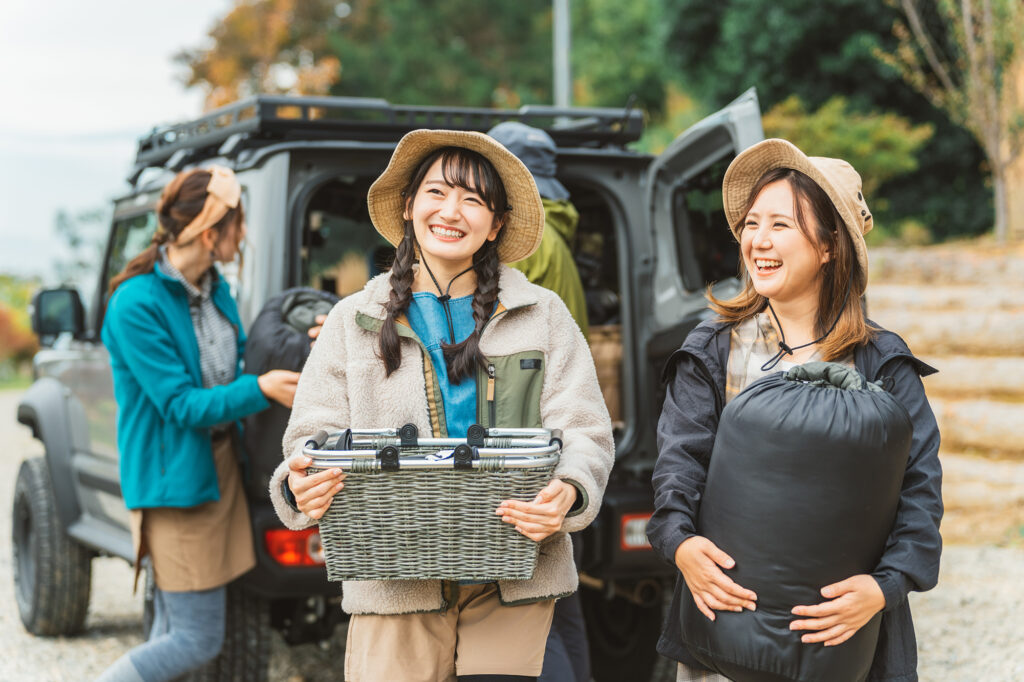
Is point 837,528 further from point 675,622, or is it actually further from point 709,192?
point 709,192

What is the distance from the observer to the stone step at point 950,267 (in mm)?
9008

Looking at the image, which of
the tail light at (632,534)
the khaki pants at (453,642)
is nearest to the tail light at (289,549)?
the khaki pants at (453,642)

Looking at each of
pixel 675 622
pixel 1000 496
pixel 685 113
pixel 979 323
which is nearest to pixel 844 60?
pixel 685 113

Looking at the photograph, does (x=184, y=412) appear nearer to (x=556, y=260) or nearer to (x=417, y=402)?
(x=417, y=402)

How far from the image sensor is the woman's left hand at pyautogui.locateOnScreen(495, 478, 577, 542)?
195cm

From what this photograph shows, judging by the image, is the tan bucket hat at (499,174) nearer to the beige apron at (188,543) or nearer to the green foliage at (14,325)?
the beige apron at (188,543)

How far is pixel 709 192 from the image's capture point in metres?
3.62

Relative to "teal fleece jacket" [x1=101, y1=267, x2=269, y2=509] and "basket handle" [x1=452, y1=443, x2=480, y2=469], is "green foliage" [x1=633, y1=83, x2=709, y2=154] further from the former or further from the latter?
"basket handle" [x1=452, y1=443, x2=480, y2=469]

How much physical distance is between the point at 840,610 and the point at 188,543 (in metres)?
1.93

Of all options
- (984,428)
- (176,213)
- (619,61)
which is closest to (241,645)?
(176,213)

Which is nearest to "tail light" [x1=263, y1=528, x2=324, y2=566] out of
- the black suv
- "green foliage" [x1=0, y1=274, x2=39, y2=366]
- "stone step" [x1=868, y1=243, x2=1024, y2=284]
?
the black suv

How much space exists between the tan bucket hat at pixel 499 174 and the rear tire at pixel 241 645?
56.9 inches

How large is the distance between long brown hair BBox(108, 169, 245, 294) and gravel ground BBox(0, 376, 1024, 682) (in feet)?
7.04

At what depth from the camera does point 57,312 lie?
4.31 m
